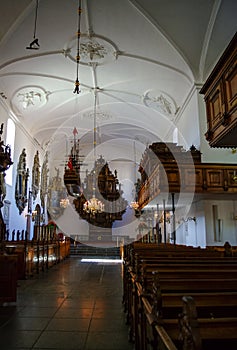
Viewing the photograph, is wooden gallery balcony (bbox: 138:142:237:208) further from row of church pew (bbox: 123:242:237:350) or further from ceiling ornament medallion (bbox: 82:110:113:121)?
ceiling ornament medallion (bbox: 82:110:113:121)

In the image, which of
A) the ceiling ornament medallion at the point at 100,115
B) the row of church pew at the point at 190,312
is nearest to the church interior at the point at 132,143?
the row of church pew at the point at 190,312

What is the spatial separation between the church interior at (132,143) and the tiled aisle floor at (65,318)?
0.03m

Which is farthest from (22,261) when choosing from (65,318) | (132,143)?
(132,143)

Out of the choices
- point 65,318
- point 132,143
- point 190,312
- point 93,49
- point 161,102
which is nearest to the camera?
point 190,312

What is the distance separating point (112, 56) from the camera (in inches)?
485

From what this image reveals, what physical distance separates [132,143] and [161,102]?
28.0 feet

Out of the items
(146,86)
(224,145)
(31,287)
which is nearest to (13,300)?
(31,287)

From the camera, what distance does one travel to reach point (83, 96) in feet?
51.7

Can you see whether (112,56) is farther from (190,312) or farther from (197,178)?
(190,312)

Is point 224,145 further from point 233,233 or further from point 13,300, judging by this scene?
point 233,233

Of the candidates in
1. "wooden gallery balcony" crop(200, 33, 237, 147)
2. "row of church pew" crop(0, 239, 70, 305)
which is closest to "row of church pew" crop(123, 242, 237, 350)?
"wooden gallery balcony" crop(200, 33, 237, 147)

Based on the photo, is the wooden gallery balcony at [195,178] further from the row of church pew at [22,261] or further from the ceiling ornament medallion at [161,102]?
the ceiling ornament medallion at [161,102]

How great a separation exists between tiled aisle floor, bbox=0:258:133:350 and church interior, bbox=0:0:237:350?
0.03 metres

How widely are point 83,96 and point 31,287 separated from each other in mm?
10558
